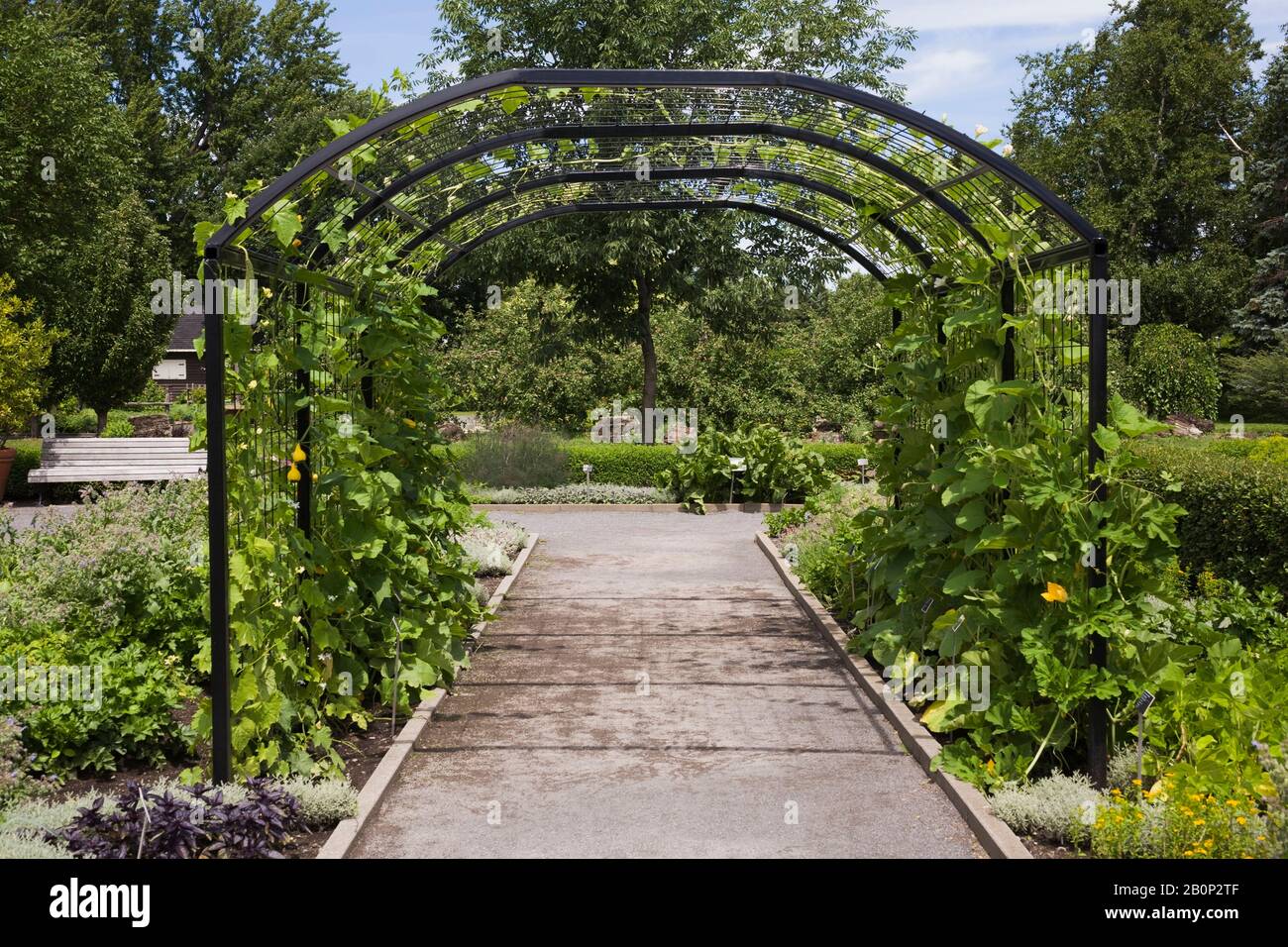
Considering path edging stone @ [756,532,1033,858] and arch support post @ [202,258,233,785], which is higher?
arch support post @ [202,258,233,785]

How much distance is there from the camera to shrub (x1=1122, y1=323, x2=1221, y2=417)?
94.0 ft

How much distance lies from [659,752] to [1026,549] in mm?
Answer: 2184

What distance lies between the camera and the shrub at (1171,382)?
94.0 feet

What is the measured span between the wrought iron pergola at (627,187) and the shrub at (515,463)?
1008 cm

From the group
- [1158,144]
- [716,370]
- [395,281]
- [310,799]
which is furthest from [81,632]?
[1158,144]

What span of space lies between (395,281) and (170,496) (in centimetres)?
258

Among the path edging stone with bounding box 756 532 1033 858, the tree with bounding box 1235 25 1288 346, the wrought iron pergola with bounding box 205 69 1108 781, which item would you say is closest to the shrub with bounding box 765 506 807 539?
the path edging stone with bounding box 756 532 1033 858

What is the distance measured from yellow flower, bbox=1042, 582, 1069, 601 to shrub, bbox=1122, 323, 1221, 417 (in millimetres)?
25413

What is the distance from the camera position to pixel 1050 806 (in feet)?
15.4

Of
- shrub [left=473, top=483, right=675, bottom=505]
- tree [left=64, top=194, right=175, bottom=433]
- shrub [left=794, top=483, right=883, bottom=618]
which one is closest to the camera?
shrub [left=794, top=483, right=883, bottom=618]

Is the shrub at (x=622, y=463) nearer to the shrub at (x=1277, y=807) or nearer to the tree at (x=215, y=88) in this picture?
the shrub at (x=1277, y=807)

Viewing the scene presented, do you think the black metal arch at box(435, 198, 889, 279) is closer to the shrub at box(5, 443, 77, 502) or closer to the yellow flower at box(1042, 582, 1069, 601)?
the yellow flower at box(1042, 582, 1069, 601)

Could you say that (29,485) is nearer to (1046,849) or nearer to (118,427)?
(118,427)

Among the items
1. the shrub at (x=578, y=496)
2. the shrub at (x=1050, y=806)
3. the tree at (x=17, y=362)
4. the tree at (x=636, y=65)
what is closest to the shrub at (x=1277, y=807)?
the shrub at (x=1050, y=806)
